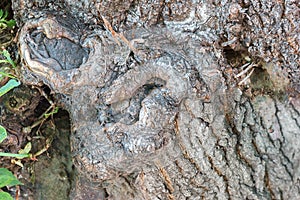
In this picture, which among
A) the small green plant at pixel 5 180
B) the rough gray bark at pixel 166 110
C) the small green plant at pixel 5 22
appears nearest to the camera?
the rough gray bark at pixel 166 110

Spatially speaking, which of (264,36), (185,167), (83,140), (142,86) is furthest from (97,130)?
(264,36)

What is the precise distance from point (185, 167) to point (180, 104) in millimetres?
198

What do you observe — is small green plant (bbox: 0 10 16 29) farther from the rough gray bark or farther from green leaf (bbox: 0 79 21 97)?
green leaf (bbox: 0 79 21 97)

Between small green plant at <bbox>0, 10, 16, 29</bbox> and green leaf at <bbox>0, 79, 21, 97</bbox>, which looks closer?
green leaf at <bbox>0, 79, 21, 97</bbox>

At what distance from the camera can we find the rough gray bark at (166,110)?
129cm

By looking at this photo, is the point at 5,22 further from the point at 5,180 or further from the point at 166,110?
the point at 166,110

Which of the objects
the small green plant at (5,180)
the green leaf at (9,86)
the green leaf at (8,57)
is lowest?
the small green plant at (5,180)

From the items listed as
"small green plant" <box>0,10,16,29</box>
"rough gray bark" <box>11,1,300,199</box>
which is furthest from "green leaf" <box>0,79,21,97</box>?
"small green plant" <box>0,10,16,29</box>

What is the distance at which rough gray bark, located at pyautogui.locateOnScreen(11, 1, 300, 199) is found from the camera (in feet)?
4.22

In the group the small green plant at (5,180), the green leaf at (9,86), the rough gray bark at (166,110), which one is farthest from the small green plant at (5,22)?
the small green plant at (5,180)

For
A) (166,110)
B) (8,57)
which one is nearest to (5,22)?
(8,57)

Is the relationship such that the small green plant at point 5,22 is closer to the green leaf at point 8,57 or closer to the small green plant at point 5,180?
the green leaf at point 8,57

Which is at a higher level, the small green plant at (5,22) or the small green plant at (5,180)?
the small green plant at (5,22)

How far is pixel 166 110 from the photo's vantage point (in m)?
1.27
